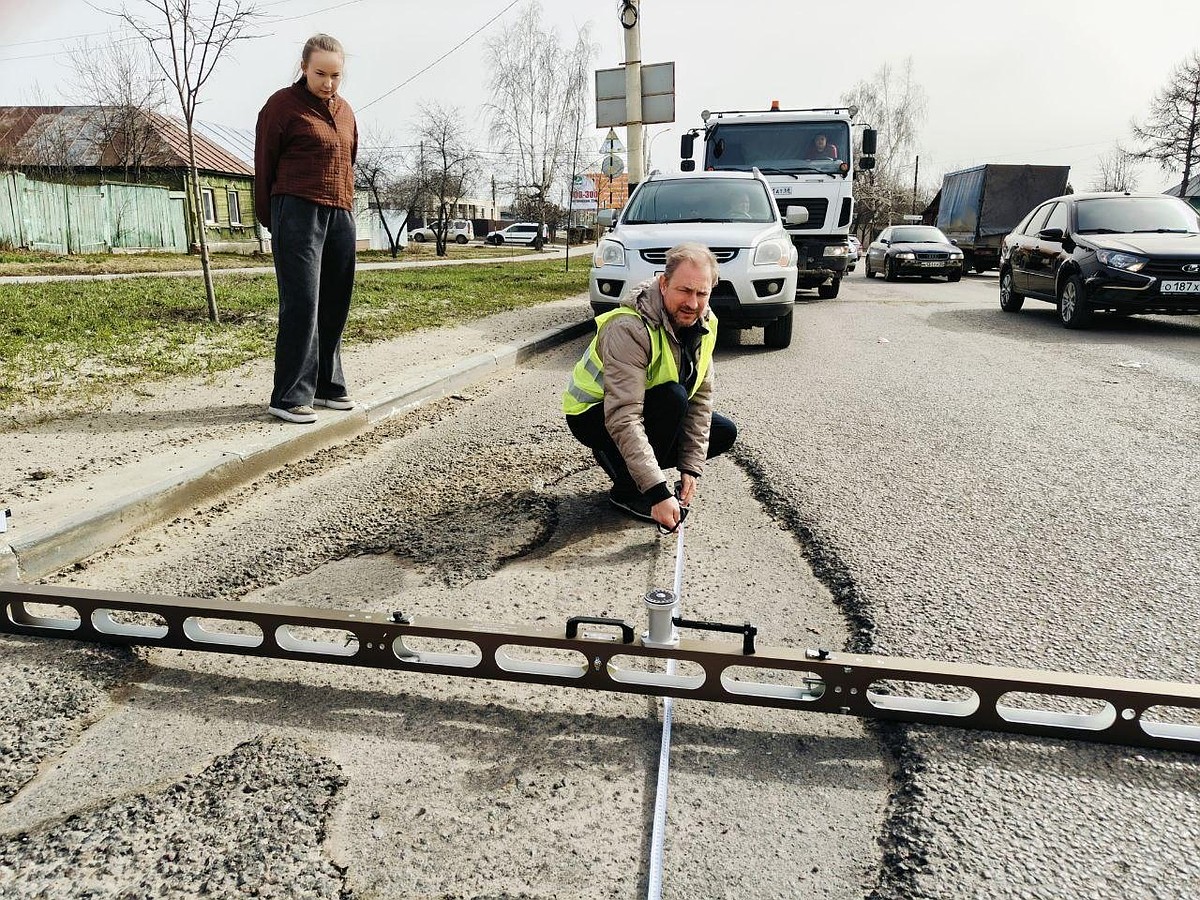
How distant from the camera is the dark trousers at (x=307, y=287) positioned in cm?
477

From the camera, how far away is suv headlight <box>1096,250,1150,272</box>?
934 centimetres

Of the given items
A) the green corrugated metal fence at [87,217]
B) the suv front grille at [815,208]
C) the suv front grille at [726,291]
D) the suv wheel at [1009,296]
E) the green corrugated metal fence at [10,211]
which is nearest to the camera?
the suv front grille at [726,291]

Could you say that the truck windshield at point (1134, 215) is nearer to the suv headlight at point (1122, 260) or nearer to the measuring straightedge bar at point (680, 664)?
the suv headlight at point (1122, 260)

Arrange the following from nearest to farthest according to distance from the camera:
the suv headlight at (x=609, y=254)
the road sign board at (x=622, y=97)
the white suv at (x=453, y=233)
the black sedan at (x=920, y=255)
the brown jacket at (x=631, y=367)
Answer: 1. the brown jacket at (x=631, y=367)
2. the suv headlight at (x=609, y=254)
3. the road sign board at (x=622, y=97)
4. the black sedan at (x=920, y=255)
5. the white suv at (x=453, y=233)

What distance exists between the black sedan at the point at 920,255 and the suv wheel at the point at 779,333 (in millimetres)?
12421

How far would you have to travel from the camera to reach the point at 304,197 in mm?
4758

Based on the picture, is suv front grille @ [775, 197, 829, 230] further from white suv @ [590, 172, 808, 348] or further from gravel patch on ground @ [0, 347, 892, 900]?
gravel patch on ground @ [0, 347, 892, 900]

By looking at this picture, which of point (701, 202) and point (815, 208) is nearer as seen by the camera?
point (701, 202)

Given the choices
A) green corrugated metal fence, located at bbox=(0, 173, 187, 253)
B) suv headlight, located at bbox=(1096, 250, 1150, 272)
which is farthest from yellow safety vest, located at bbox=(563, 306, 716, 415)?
green corrugated metal fence, located at bbox=(0, 173, 187, 253)

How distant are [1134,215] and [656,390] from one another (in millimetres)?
9728

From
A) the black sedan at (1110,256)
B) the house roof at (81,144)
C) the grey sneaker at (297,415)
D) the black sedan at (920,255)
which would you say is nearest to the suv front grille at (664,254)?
the grey sneaker at (297,415)

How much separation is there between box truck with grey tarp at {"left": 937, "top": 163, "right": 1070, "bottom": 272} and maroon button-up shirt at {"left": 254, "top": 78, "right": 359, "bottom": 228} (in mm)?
20942

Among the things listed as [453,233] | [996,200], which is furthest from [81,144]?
[996,200]

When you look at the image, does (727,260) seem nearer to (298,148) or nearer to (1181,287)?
(298,148)
